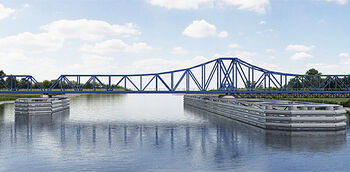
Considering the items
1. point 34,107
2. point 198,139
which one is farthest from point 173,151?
point 34,107

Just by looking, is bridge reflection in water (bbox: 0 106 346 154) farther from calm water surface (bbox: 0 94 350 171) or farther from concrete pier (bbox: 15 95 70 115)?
concrete pier (bbox: 15 95 70 115)

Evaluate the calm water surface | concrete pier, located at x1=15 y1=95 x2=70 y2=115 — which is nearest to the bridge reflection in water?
the calm water surface

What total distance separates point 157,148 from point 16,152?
24.2ft

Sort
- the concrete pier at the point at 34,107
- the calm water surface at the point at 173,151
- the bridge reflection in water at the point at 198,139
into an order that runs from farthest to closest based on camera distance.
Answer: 1. the concrete pier at the point at 34,107
2. the bridge reflection in water at the point at 198,139
3. the calm water surface at the point at 173,151

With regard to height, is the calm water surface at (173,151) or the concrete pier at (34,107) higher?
the concrete pier at (34,107)

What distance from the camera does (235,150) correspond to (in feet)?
56.3

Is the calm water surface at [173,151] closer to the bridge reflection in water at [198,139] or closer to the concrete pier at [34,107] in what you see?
the bridge reflection in water at [198,139]

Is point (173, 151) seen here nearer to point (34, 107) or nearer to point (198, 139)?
point (198, 139)

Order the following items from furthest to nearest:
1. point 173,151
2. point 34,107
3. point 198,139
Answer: point 34,107
point 198,139
point 173,151

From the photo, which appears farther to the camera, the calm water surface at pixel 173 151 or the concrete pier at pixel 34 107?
the concrete pier at pixel 34 107

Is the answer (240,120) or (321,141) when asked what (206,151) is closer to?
(321,141)

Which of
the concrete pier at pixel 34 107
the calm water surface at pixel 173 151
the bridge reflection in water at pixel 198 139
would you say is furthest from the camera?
the concrete pier at pixel 34 107

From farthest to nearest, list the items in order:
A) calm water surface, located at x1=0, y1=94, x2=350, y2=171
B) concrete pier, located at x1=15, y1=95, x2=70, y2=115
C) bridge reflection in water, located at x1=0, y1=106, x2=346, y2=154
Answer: concrete pier, located at x1=15, y1=95, x2=70, y2=115, bridge reflection in water, located at x1=0, y1=106, x2=346, y2=154, calm water surface, located at x1=0, y1=94, x2=350, y2=171

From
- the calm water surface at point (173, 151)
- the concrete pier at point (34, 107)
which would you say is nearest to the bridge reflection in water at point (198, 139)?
the calm water surface at point (173, 151)
